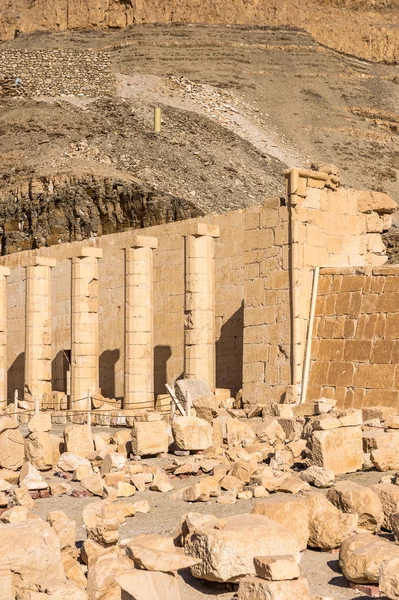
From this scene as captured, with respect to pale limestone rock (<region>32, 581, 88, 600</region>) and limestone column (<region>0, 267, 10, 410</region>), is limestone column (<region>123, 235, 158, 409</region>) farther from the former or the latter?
pale limestone rock (<region>32, 581, 88, 600</region>)

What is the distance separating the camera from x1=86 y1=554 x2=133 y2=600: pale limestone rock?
718 centimetres

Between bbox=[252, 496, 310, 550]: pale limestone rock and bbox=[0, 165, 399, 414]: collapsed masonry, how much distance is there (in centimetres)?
704

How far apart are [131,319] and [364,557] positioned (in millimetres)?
14288

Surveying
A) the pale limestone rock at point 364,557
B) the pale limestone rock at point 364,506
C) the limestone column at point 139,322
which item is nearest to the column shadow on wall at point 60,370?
the limestone column at point 139,322

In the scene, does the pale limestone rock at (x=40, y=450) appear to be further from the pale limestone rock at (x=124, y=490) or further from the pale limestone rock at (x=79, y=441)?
the pale limestone rock at (x=124, y=490)

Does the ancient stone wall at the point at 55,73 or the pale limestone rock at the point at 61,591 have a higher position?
the ancient stone wall at the point at 55,73

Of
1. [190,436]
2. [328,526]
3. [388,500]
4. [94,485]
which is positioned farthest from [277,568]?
[190,436]

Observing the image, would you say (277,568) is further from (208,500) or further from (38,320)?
(38,320)

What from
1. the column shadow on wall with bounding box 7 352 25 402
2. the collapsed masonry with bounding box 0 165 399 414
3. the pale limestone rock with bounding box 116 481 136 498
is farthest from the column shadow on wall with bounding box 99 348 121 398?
the pale limestone rock with bounding box 116 481 136 498

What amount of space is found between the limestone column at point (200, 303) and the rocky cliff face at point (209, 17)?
65.0 metres

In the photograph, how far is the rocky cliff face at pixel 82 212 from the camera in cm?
4022

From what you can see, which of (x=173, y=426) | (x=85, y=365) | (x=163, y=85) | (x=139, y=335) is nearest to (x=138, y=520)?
(x=173, y=426)

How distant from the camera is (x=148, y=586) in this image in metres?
6.91

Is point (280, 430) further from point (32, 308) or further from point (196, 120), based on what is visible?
point (196, 120)
